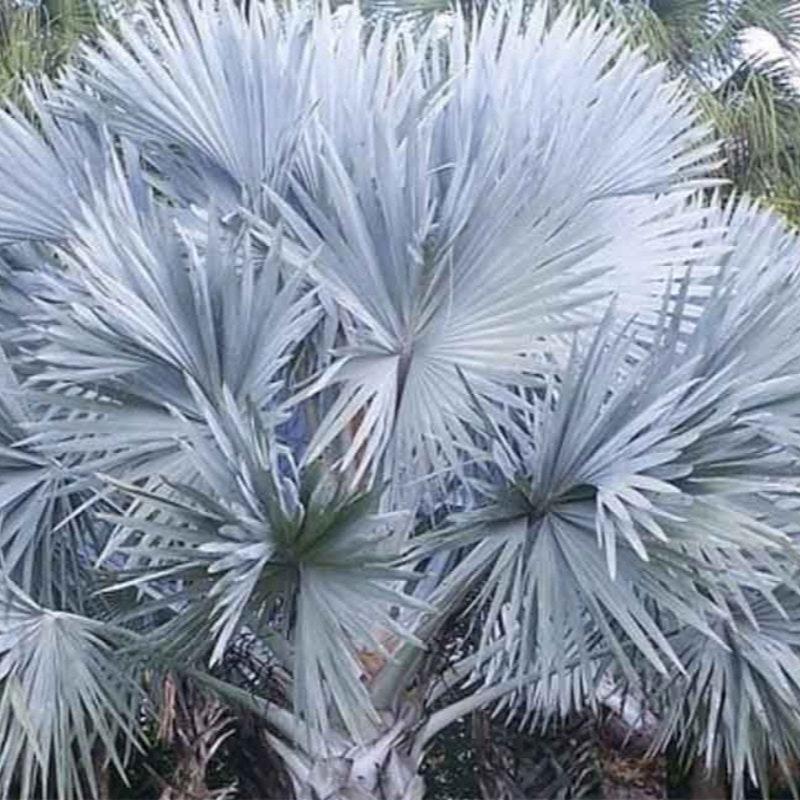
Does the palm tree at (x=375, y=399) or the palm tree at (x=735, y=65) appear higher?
the palm tree at (x=735, y=65)

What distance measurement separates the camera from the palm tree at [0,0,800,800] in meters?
2.66

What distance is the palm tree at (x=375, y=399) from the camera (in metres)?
2.66

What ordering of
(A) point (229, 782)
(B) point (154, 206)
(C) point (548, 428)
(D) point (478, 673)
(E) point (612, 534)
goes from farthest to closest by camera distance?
(A) point (229, 782) → (D) point (478, 673) → (B) point (154, 206) → (C) point (548, 428) → (E) point (612, 534)

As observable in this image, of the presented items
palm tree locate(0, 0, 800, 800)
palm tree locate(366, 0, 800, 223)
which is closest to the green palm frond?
palm tree locate(0, 0, 800, 800)

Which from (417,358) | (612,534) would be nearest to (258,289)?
(417,358)

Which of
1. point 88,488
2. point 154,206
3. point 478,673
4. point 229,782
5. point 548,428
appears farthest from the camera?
point 229,782

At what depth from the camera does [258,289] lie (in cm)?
287

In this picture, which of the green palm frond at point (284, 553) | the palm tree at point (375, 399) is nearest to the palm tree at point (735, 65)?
the palm tree at point (375, 399)

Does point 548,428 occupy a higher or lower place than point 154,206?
lower

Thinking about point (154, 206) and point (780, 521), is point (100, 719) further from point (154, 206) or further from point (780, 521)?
point (780, 521)

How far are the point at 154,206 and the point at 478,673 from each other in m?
1.75

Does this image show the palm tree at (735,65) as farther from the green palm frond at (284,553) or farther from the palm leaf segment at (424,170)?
the green palm frond at (284,553)

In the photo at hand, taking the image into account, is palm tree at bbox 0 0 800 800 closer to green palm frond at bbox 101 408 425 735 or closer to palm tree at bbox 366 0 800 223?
green palm frond at bbox 101 408 425 735

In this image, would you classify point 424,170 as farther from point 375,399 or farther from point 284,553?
point 284,553
